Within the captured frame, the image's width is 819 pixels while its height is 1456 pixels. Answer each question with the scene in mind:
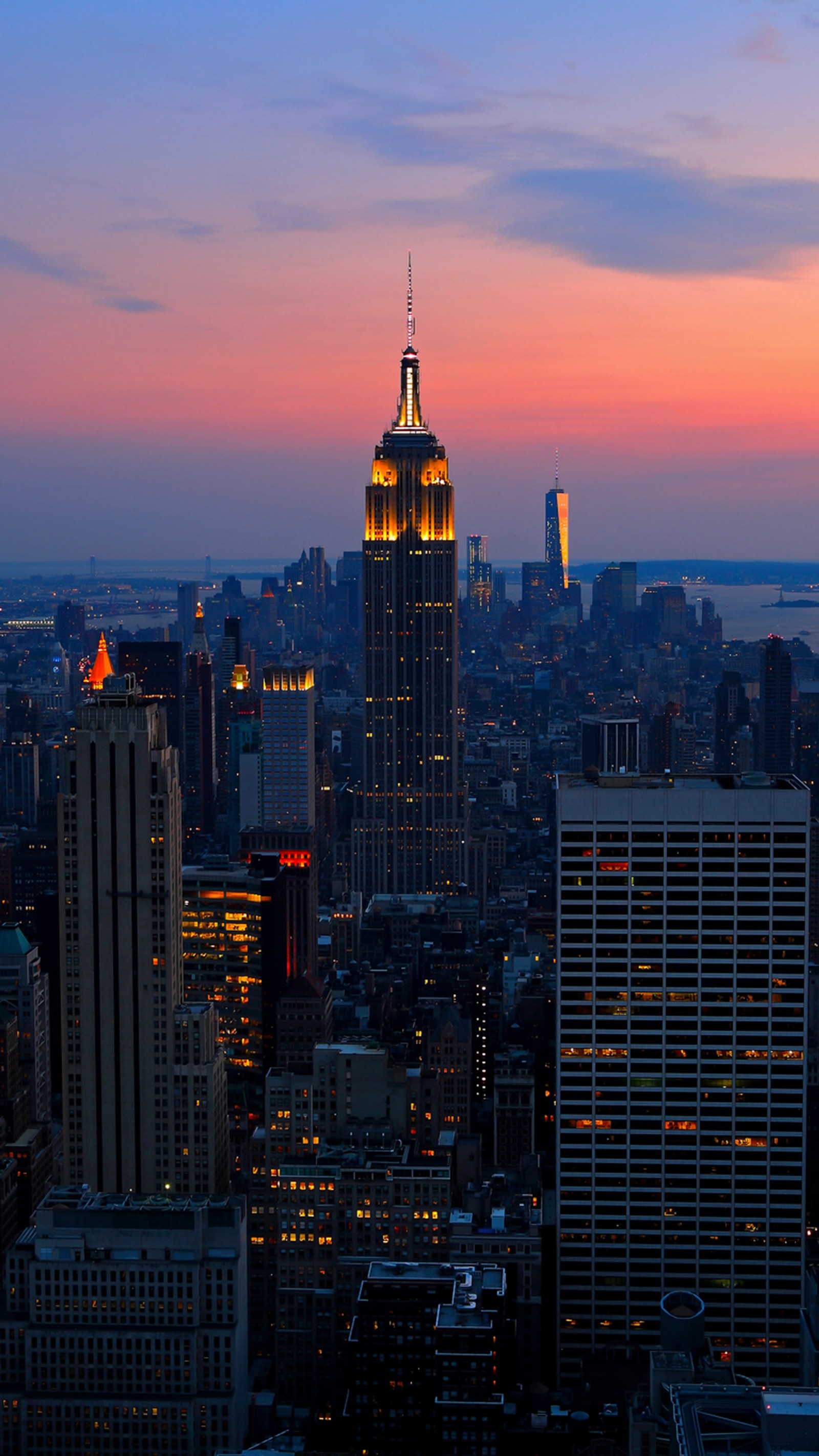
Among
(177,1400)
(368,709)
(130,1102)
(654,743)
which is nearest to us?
(177,1400)

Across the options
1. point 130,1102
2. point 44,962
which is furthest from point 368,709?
point 130,1102

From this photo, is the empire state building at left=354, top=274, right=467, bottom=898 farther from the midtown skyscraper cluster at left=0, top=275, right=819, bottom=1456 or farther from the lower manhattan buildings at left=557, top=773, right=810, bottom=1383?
the lower manhattan buildings at left=557, top=773, right=810, bottom=1383

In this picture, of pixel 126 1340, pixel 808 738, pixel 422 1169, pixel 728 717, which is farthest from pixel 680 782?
pixel 728 717

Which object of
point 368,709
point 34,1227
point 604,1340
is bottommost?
point 604,1340

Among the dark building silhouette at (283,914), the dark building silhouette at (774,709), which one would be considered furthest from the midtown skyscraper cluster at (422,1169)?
the dark building silhouette at (774,709)

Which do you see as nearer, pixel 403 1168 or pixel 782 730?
pixel 403 1168

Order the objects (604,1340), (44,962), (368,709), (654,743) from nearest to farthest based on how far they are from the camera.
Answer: (604,1340) < (44,962) < (368,709) < (654,743)

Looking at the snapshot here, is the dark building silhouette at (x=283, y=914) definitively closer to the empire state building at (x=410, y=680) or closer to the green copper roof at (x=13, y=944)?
the green copper roof at (x=13, y=944)

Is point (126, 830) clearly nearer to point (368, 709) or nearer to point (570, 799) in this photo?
point (570, 799)
